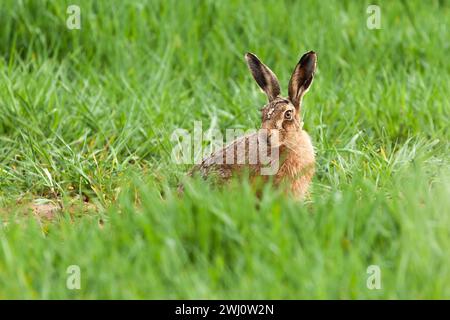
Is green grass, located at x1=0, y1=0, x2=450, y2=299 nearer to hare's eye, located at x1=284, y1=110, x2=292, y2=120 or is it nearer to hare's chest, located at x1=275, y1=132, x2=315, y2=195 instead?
hare's chest, located at x1=275, y1=132, x2=315, y2=195

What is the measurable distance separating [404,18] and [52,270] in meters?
4.78

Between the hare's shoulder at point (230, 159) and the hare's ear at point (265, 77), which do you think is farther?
the hare's ear at point (265, 77)

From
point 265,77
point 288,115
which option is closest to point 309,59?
point 265,77

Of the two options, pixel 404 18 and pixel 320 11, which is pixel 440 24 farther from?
pixel 320 11

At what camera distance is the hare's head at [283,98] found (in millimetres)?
5367

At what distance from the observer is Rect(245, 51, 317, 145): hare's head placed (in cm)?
537

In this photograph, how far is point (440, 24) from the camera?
8.01 m

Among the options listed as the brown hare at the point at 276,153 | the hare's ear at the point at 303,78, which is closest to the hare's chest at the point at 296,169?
the brown hare at the point at 276,153

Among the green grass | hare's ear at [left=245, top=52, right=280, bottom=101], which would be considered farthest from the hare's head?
the green grass

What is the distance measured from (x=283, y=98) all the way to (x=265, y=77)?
194 mm

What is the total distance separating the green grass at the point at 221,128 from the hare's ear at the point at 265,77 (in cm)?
56

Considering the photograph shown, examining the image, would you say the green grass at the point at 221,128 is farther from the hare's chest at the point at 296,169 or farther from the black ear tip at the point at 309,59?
the black ear tip at the point at 309,59

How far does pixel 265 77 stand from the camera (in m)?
5.64

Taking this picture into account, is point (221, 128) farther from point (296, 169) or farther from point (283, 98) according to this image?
point (296, 169)
